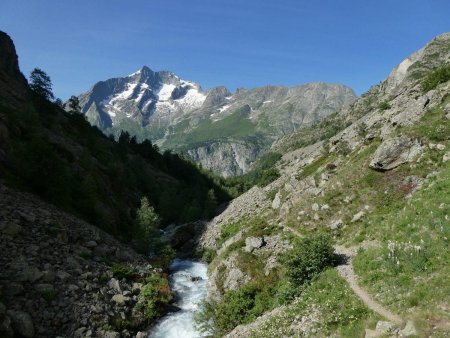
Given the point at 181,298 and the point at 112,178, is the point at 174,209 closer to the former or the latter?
the point at 112,178

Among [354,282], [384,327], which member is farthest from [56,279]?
[384,327]

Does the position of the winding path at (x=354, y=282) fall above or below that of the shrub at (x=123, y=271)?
below

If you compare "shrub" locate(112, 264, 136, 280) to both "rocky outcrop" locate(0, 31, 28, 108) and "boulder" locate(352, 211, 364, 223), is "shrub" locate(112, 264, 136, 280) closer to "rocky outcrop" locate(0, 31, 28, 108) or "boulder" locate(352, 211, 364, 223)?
"boulder" locate(352, 211, 364, 223)

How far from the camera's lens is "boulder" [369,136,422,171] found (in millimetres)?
48219

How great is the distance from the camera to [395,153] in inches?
1946

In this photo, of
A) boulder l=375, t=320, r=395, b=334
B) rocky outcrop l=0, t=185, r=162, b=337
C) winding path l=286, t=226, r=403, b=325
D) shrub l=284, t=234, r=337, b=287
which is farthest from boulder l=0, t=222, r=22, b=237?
boulder l=375, t=320, r=395, b=334

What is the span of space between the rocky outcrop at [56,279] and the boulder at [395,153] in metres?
35.0

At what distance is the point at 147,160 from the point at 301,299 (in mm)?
159822

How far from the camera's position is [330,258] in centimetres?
3475

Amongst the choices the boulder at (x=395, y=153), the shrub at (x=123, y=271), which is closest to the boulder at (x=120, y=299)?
the shrub at (x=123, y=271)

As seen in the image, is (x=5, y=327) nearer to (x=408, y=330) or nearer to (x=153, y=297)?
(x=153, y=297)

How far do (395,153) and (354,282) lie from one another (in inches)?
1031

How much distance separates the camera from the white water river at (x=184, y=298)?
122 feet

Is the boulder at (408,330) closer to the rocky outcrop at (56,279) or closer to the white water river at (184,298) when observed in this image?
the white water river at (184,298)
